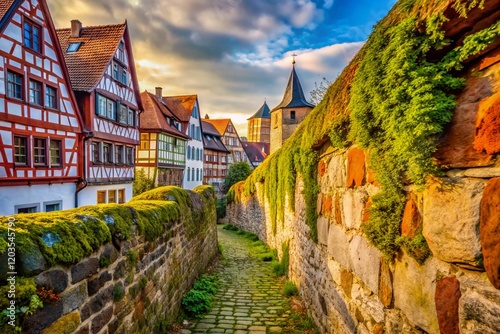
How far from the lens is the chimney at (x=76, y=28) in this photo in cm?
1664

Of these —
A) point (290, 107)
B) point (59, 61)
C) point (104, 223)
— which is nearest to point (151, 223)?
point (104, 223)

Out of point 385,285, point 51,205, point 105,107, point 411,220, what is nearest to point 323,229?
point 385,285

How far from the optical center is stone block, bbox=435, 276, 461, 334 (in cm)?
137

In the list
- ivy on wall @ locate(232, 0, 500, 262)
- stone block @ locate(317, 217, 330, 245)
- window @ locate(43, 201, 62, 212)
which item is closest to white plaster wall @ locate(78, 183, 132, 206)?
window @ locate(43, 201, 62, 212)

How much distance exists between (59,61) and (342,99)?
42.9 ft

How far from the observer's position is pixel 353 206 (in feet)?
8.70

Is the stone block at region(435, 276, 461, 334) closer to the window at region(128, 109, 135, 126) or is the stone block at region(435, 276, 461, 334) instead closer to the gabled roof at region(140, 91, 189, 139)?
the window at region(128, 109, 135, 126)

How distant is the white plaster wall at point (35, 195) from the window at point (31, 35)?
519cm

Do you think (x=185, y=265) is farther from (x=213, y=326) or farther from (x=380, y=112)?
(x=380, y=112)

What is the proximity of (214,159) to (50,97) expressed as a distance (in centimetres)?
2409

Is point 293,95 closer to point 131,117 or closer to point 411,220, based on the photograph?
point 131,117

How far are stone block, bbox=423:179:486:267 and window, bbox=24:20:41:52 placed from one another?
44.1 feet

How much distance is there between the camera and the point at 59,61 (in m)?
A: 11.8

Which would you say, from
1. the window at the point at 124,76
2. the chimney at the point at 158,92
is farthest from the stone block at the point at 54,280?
the chimney at the point at 158,92
